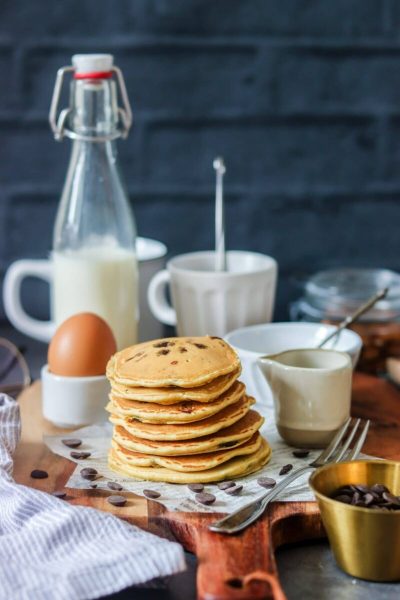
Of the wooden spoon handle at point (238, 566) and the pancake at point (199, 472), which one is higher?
the wooden spoon handle at point (238, 566)

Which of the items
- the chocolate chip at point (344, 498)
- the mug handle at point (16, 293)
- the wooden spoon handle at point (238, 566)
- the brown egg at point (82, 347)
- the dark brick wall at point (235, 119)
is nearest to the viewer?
the wooden spoon handle at point (238, 566)

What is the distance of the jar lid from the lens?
1519 millimetres

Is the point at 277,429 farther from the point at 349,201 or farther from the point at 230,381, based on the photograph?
the point at 349,201

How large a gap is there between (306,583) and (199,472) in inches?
7.2

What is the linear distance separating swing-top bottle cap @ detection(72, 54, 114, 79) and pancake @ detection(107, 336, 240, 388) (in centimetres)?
38

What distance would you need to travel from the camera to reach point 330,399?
1.14 meters

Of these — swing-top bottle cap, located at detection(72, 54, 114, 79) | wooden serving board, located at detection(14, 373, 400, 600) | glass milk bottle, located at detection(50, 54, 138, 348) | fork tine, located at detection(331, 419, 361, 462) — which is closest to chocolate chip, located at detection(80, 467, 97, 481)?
wooden serving board, located at detection(14, 373, 400, 600)

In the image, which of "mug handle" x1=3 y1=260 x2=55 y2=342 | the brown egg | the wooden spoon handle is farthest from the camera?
"mug handle" x1=3 y1=260 x2=55 y2=342

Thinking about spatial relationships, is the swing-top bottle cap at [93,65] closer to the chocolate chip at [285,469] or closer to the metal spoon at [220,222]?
the metal spoon at [220,222]

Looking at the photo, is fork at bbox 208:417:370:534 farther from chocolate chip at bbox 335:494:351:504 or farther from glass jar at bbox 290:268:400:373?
glass jar at bbox 290:268:400:373

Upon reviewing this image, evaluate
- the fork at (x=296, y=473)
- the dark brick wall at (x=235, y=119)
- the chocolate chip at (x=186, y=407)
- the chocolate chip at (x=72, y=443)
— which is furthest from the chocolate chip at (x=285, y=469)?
the dark brick wall at (x=235, y=119)

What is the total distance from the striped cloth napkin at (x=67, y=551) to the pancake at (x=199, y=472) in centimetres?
11

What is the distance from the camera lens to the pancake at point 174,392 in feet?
3.39

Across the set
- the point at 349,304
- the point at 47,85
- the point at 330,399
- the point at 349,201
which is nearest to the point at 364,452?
the point at 330,399
